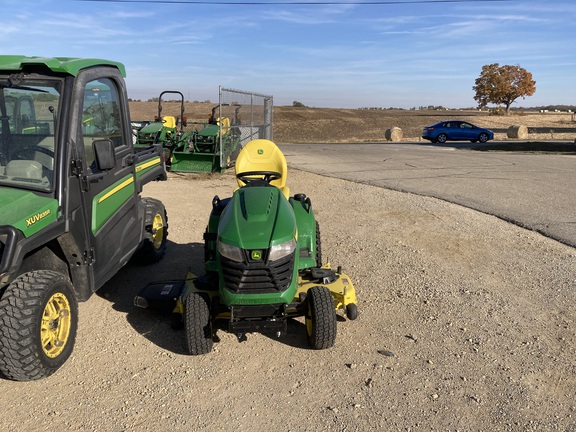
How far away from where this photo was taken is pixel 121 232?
4.81 m

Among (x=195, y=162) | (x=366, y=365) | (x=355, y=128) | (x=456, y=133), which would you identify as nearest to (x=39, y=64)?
(x=366, y=365)

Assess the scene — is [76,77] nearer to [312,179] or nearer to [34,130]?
[34,130]

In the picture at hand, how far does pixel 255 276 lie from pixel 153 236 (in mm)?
2688

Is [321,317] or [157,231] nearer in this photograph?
[321,317]

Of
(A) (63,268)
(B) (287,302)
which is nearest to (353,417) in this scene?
(B) (287,302)

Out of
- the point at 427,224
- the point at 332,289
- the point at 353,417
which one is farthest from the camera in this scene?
the point at 427,224

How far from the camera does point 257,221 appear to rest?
12.8ft

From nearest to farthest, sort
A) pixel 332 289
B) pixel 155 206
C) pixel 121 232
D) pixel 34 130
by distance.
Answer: pixel 34 130
pixel 332 289
pixel 121 232
pixel 155 206

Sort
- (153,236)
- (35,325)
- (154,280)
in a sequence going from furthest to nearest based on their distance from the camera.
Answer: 1. (153,236)
2. (154,280)
3. (35,325)

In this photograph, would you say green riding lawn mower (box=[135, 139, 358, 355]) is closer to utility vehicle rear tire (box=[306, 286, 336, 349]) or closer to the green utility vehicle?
utility vehicle rear tire (box=[306, 286, 336, 349])

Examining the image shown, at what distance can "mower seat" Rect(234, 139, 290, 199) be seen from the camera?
540 cm

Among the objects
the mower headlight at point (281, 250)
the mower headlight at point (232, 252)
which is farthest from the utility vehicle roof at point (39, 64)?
the mower headlight at point (281, 250)

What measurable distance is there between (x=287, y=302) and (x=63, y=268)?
5.99 feet

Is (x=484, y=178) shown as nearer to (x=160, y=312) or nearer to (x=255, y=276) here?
(x=160, y=312)
